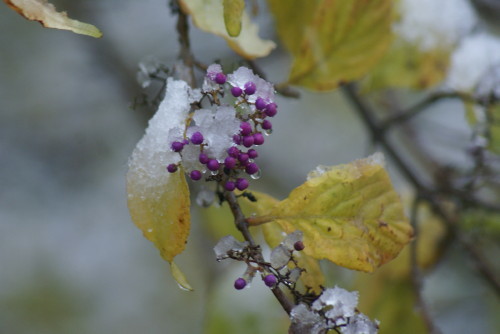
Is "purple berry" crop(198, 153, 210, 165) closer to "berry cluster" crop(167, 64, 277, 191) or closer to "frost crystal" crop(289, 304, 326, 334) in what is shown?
"berry cluster" crop(167, 64, 277, 191)

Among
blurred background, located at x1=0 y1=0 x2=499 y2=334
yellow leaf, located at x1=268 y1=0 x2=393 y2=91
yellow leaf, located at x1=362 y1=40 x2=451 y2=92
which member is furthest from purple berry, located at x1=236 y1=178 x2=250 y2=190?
blurred background, located at x1=0 y1=0 x2=499 y2=334

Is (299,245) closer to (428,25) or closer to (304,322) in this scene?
(304,322)

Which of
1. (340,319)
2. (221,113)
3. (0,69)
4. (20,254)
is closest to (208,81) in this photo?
(221,113)

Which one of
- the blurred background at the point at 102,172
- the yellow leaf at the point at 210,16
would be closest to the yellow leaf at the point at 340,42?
the yellow leaf at the point at 210,16

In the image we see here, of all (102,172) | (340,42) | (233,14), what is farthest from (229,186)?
(102,172)

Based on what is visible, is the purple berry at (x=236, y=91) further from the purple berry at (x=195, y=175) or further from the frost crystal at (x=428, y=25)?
the frost crystal at (x=428, y=25)

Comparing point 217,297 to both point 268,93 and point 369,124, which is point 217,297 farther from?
point 268,93
